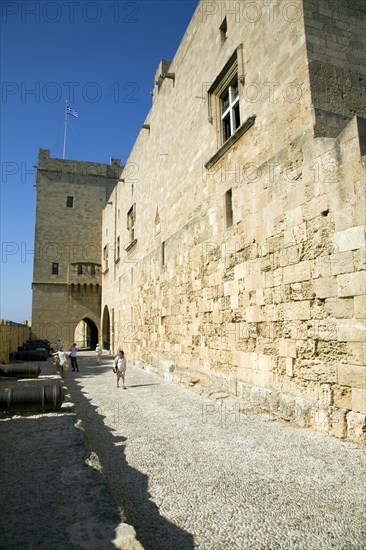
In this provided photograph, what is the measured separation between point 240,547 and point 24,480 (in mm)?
1759

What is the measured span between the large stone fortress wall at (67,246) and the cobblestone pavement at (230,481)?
72.3ft

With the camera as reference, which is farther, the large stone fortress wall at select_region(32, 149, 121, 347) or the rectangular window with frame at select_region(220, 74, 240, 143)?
the large stone fortress wall at select_region(32, 149, 121, 347)

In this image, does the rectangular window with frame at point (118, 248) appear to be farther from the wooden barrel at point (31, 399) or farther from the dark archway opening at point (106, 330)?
the wooden barrel at point (31, 399)

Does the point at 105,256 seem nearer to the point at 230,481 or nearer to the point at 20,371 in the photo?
the point at 20,371

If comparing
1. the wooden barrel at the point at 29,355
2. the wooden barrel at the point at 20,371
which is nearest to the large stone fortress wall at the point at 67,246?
the wooden barrel at the point at 29,355


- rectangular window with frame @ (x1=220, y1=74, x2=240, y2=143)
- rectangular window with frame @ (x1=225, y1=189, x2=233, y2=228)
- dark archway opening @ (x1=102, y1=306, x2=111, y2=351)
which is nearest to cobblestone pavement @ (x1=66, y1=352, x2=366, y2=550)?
rectangular window with frame @ (x1=225, y1=189, x2=233, y2=228)

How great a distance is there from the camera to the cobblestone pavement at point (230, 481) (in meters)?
2.35

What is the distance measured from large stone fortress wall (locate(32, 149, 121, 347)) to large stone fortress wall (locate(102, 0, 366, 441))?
55.1 ft

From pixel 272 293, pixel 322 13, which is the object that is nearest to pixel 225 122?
pixel 322 13

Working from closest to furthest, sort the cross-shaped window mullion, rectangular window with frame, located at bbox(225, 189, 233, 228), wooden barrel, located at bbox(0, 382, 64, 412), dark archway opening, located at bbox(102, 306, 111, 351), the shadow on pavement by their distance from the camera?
the shadow on pavement < wooden barrel, located at bbox(0, 382, 64, 412) < rectangular window with frame, located at bbox(225, 189, 233, 228) < the cross-shaped window mullion < dark archway opening, located at bbox(102, 306, 111, 351)

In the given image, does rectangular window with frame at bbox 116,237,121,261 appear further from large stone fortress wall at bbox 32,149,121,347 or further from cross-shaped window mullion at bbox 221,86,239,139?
cross-shaped window mullion at bbox 221,86,239,139

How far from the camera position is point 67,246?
27359mm

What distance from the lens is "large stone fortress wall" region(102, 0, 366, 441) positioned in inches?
166

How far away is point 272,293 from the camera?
5.48 m
